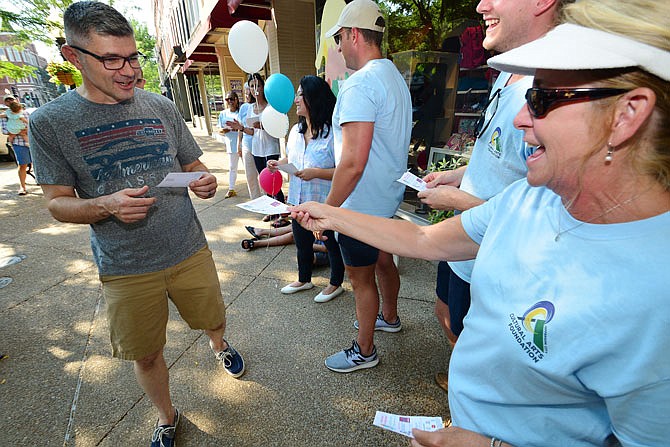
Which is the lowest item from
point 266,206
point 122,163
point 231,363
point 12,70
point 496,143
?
point 231,363

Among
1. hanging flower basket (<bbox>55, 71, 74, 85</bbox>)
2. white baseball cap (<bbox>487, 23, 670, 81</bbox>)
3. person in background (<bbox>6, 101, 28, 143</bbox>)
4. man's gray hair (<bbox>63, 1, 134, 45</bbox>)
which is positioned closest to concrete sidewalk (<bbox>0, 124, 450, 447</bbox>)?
white baseball cap (<bbox>487, 23, 670, 81</bbox>)

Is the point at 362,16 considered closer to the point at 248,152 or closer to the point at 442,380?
the point at 442,380

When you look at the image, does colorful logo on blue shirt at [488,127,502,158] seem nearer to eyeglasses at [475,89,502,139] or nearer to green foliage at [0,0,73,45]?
eyeglasses at [475,89,502,139]

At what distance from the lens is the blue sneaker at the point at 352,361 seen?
7.61 ft

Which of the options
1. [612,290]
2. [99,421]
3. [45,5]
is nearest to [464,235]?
[612,290]

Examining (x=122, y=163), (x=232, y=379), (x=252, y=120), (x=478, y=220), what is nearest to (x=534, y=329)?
(x=478, y=220)

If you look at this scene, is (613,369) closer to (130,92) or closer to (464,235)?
(464,235)

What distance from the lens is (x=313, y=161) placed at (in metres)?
2.89

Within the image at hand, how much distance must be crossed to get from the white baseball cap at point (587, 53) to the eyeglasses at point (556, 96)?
0.06 m

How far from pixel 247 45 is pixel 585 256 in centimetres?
474

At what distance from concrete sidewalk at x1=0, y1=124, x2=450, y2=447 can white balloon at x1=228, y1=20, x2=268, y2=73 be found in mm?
2881

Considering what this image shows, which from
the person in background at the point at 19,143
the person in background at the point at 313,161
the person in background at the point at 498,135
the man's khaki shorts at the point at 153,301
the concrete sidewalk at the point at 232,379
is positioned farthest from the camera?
the person in background at the point at 19,143

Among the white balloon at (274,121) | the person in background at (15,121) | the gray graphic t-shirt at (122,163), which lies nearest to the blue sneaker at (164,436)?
the gray graphic t-shirt at (122,163)

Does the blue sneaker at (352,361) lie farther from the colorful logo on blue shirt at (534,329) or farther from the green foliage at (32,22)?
the green foliage at (32,22)
